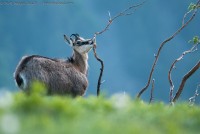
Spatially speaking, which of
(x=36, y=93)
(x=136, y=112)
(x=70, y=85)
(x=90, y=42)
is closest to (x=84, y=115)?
(x=36, y=93)

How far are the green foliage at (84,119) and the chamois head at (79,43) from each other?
26.7 feet

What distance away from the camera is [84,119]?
14.1 ft

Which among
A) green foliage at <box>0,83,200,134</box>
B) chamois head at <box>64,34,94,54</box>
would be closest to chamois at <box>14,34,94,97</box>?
chamois head at <box>64,34,94,54</box>

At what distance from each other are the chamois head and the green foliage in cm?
813

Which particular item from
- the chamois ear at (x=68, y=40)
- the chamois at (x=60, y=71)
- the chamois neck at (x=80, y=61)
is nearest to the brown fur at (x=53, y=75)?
the chamois at (x=60, y=71)

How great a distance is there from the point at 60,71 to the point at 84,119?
26.3 ft

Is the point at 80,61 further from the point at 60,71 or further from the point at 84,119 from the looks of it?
the point at 84,119

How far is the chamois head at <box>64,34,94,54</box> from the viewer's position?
13.5 meters

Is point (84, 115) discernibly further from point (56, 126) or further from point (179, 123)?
point (179, 123)

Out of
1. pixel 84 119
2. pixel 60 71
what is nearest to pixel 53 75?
pixel 60 71

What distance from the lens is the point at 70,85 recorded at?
1243 cm

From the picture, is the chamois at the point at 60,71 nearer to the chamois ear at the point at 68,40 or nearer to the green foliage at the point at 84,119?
the chamois ear at the point at 68,40

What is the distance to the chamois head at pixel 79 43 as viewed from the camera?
1355cm

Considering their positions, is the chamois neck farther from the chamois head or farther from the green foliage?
the green foliage
